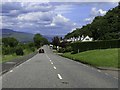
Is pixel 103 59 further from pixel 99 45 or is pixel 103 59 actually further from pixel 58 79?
pixel 99 45

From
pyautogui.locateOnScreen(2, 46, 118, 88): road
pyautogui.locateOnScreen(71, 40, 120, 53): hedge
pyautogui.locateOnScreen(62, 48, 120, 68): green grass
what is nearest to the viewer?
pyautogui.locateOnScreen(2, 46, 118, 88): road

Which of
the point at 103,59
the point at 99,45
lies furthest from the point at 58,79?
the point at 99,45

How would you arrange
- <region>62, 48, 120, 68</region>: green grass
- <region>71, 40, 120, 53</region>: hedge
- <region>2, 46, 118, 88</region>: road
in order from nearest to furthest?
<region>2, 46, 118, 88</region>: road < <region>62, 48, 120, 68</region>: green grass < <region>71, 40, 120, 53</region>: hedge

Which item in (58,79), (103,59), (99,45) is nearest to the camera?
(58,79)

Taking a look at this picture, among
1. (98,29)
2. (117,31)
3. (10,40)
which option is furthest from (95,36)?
(10,40)

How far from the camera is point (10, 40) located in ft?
650

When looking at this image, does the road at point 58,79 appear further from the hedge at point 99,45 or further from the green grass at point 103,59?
the hedge at point 99,45

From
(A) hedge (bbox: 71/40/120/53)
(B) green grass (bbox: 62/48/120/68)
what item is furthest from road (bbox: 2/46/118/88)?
(A) hedge (bbox: 71/40/120/53)

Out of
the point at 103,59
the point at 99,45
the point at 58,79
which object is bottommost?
the point at 103,59

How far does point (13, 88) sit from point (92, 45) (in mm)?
63948

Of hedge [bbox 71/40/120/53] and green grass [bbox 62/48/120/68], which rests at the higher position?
hedge [bbox 71/40/120/53]

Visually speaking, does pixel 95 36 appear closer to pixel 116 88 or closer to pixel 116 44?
pixel 116 44

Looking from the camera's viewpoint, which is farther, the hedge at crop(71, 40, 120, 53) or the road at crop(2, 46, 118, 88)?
the hedge at crop(71, 40, 120, 53)

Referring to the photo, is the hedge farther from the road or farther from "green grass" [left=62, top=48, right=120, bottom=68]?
the road
